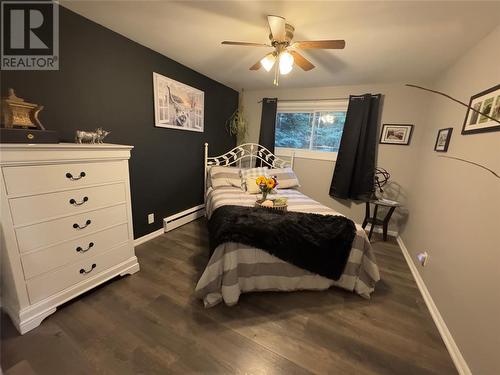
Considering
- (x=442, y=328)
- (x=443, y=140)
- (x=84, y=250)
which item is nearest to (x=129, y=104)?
(x=84, y=250)

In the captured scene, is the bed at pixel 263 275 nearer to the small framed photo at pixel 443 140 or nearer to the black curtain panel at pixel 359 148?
the small framed photo at pixel 443 140

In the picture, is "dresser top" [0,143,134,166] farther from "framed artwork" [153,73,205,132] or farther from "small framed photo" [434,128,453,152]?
"small framed photo" [434,128,453,152]

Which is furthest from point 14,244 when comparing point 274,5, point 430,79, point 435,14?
point 430,79

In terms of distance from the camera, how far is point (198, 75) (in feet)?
9.94

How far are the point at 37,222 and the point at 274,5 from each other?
2.19 meters

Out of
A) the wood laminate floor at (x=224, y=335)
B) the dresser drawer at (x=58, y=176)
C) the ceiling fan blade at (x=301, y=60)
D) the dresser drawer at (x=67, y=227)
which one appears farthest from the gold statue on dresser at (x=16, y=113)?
the ceiling fan blade at (x=301, y=60)

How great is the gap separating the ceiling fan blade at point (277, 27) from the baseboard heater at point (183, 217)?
8.01ft

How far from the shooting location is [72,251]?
1.57 m

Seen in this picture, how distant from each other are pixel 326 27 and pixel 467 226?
1.87 m

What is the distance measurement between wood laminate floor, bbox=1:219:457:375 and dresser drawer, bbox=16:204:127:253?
1.84ft

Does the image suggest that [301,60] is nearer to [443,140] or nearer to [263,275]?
[443,140]

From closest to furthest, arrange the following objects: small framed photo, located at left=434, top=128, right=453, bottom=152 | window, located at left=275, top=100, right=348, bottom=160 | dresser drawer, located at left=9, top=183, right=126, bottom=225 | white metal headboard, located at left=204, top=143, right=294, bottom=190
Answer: dresser drawer, located at left=9, top=183, right=126, bottom=225 < small framed photo, located at left=434, top=128, right=453, bottom=152 < window, located at left=275, top=100, right=348, bottom=160 < white metal headboard, located at left=204, top=143, right=294, bottom=190

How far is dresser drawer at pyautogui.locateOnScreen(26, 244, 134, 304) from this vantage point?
4.65ft

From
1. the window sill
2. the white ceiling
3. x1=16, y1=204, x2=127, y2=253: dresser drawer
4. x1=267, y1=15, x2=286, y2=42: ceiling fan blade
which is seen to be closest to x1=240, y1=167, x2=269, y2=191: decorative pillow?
the window sill
